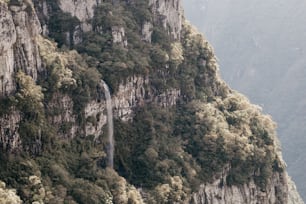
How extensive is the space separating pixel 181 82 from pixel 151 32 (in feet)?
20.1

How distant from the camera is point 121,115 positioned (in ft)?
165

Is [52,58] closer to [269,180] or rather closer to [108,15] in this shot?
[108,15]

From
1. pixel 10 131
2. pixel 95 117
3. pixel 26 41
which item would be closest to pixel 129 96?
pixel 95 117

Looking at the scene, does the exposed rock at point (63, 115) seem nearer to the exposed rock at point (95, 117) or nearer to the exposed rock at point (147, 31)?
the exposed rock at point (95, 117)

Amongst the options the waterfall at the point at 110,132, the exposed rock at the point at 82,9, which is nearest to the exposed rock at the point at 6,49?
the waterfall at the point at 110,132

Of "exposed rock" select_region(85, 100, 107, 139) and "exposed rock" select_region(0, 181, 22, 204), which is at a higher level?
"exposed rock" select_region(85, 100, 107, 139)

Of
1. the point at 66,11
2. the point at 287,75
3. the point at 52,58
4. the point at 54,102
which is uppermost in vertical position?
the point at 287,75

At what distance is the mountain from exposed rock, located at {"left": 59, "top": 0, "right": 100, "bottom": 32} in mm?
93

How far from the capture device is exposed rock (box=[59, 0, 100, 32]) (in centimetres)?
4997

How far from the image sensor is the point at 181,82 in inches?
2309

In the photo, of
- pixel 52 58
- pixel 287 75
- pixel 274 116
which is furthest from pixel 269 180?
pixel 287 75

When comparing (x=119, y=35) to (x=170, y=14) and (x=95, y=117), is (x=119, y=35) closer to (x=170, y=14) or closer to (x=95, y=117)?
(x=95, y=117)

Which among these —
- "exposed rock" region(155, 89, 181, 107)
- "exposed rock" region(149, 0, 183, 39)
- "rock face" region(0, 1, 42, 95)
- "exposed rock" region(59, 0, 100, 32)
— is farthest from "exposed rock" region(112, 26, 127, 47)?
"rock face" region(0, 1, 42, 95)

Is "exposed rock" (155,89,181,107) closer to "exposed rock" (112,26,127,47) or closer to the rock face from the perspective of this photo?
"exposed rock" (112,26,127,47)
